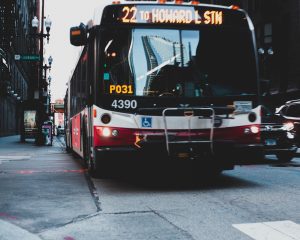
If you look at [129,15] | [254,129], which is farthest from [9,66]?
[254,129]

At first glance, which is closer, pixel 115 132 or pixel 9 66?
pixel 115 132

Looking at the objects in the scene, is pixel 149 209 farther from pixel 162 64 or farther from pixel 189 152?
pixel 162 64

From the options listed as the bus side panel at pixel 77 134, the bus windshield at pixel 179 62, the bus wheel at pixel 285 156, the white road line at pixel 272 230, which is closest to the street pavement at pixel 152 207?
the white road line at pixel 272 230

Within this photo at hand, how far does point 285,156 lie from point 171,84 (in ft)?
23.8

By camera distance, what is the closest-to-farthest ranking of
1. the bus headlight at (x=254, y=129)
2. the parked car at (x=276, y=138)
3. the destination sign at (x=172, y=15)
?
the destination sign at (x=172, y=15) → the bus headlight at (x=254, y=129) → the parked car at (x=276, y=138)

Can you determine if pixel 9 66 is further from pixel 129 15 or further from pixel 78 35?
pixel 129 15

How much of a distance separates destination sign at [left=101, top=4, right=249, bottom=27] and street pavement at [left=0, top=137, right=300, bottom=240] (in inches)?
114

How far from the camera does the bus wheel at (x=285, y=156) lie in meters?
14.3

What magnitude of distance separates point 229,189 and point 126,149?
1891 mm

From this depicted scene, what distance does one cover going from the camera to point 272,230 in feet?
17.5

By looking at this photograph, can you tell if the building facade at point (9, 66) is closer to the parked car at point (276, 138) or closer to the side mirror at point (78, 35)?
the parked car at point (276, 138)

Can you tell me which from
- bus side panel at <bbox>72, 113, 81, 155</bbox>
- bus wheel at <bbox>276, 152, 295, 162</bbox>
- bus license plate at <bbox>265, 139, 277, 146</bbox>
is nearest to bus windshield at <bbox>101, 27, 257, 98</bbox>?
bus side panel at <bbox>72, 113, 81, 155</bbox>

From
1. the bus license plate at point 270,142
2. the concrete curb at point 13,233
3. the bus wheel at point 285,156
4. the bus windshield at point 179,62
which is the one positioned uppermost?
the bus windshield at point 179,62

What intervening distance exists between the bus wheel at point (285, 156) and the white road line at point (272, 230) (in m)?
8.88
